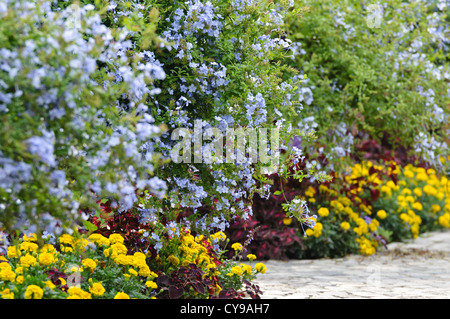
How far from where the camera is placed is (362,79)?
616 centimetres

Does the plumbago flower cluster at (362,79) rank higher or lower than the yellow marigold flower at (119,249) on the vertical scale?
higher

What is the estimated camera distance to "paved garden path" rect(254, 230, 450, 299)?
15.8 ft

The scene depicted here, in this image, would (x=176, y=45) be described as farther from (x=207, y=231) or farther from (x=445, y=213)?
(x=445, y=213)

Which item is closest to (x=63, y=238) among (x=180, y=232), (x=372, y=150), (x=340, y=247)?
(x=180, y=232)

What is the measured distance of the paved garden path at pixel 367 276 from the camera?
4812 millimetres

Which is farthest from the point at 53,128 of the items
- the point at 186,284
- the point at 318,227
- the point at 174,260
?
the point at 318,227

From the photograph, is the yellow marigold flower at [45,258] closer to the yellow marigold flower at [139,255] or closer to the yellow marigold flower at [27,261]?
the yellow marigold flower at [27,261]

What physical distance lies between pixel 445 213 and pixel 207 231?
6.20 m

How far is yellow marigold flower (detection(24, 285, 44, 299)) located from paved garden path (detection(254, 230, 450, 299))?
83.0 inches

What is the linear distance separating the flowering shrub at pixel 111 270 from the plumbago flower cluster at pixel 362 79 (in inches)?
95.3

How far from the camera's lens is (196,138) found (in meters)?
3.46

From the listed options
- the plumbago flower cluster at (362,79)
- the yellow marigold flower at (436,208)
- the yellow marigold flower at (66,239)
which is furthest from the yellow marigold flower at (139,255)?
the yellow marigold flower at (436,208)

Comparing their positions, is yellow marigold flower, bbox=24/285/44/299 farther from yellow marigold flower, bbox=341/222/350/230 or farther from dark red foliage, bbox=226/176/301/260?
yellow marigold flower, bbox=341/222/350/230

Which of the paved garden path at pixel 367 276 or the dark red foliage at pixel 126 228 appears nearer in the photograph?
the dark red foliage at pixel 126 228
